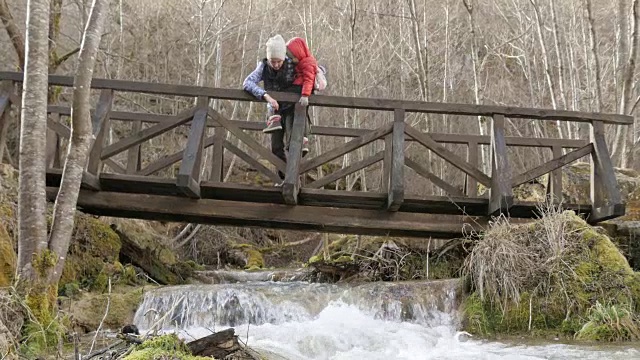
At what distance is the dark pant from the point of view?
26.0ft

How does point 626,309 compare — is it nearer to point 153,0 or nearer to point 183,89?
point 183,89

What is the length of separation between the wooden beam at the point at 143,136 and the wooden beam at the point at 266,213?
71cm

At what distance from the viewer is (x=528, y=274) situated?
6160 millimetres

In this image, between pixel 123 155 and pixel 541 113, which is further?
pixel 123 155

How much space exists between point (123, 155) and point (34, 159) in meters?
13.5

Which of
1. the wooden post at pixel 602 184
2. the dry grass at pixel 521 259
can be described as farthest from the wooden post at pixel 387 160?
the wooden post at pixel 602 184

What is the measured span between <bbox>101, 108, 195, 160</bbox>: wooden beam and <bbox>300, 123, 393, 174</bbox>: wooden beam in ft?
5.10

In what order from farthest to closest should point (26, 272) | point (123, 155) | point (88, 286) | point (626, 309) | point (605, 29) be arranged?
point (605, 29), point (123, 155), point (88, 286), point (626, 309), point (26, 272)

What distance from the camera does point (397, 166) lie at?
24.4ft

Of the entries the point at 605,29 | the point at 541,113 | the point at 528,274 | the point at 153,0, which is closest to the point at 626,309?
the point at 528,274

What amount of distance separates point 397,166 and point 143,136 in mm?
3114

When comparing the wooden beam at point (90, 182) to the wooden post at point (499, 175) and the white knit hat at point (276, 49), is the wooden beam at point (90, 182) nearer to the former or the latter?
the white knit hat at point (276, 49)

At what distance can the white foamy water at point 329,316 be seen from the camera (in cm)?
555

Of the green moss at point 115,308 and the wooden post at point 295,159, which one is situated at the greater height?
the wooden post at point 295,159
